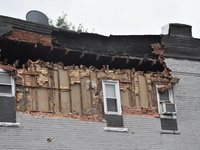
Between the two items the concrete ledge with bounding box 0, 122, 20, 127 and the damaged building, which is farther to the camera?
the damaged building

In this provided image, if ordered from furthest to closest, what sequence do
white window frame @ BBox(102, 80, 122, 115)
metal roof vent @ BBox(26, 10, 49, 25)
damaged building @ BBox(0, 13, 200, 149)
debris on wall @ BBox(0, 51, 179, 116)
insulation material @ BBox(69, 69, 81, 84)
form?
metal roof vent @ BBox(26, 10, 49, 25) < white window frame @ BBox(102, 80, 122, 115) < insulation material @ BBox(69, 69, 81, 84) < debris on wall @ BBox(0, 51, 179, 116) < damaged building @ BBox(0, 13, 200, 149)

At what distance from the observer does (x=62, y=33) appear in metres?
18.7

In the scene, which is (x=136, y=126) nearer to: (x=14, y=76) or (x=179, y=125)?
(x=179, y=125)

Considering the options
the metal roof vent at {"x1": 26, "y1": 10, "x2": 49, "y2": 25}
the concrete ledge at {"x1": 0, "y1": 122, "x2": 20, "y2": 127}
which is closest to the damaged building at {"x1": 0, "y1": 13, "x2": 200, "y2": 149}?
the concrete ledge at {"x1": 0, "y1": 122, "x2": 20, "y2": 127}

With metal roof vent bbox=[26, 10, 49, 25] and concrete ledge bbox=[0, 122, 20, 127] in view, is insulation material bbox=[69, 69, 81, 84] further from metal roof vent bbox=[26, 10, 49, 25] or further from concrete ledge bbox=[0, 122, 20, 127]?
metal roof vent bbox=[26, 10, 49, 25]

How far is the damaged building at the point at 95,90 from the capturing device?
16094mm

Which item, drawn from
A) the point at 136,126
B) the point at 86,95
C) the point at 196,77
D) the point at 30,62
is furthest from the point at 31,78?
the point at 196,77

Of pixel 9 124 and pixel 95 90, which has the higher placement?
pixel 95 90

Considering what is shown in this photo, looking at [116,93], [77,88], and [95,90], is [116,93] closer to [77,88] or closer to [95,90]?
[95,90]

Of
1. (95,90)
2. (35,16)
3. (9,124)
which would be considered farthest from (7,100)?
(35,16)

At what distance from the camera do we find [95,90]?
1786cm

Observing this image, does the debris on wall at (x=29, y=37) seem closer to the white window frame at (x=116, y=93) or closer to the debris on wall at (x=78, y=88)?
the debris on wall at (x=78, y=88)

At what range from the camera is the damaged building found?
16.1 metres

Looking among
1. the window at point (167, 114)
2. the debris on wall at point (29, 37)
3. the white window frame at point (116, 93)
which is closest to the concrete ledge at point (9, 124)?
the debris on wall at point (29, 37)
